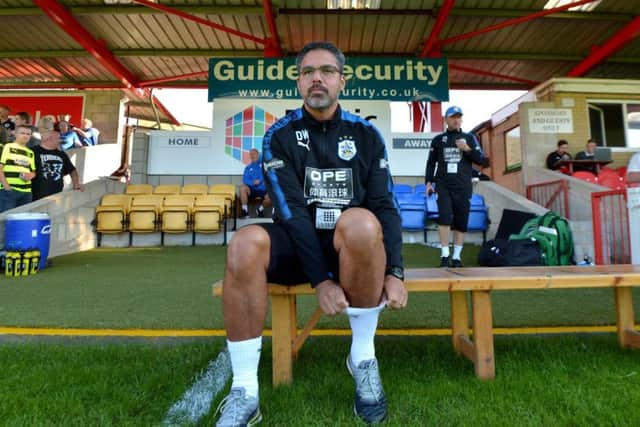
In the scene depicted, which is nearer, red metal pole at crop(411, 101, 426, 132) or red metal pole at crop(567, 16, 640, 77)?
red metal pole at crop(567, 16, 640, 77)

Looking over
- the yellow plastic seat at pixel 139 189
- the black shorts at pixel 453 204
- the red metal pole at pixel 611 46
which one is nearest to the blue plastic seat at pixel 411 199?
the black shorts at pixel 453 204

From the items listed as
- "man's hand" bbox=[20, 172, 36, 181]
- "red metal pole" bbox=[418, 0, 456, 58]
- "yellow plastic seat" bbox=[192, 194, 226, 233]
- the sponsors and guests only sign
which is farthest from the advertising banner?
"man's hand" bbox=[20, 172, 36, 181]

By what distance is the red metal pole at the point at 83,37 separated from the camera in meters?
8.99

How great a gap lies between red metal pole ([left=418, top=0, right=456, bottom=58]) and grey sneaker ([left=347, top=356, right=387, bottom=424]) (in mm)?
9773

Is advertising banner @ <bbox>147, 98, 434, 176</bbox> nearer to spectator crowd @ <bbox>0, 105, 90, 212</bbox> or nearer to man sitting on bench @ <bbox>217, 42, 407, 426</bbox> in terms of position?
spectator crowd @ <bbox>0, 105, 90, 212</bbox>

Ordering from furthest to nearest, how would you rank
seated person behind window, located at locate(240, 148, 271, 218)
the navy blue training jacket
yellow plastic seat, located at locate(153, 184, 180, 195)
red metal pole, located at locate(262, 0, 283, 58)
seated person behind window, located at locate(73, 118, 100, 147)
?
red metal pole, located at locate(262, 0, 283, 58) < seated person behind window, located at locate(73, 118, 100, 147) < yellow plastic seat, located at locate(153, 184, 180, 195) < seated person behind window, located at locate(240, 148, 271, 218) < the navy blue training jacket

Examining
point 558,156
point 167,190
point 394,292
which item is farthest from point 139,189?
point 558,156

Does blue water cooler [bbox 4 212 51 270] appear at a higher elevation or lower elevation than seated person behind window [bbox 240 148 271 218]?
lower

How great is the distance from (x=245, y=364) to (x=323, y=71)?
111 cm

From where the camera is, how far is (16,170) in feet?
15.5

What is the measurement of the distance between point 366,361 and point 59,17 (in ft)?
38.9

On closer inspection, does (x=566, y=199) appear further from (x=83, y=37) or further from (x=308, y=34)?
(x=83, y=37)

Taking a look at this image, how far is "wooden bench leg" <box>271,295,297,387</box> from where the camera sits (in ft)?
4.35

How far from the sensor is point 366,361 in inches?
48.4
